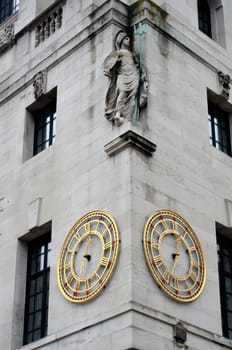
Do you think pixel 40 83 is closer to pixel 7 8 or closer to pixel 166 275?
pixel 7 8

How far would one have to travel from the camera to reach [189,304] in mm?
21703

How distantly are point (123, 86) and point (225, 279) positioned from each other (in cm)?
613

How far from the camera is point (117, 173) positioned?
22.2 meters

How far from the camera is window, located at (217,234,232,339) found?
23.6 m

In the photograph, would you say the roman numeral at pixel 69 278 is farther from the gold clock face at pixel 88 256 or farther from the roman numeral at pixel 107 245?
the roman numeral at pixel 107 245

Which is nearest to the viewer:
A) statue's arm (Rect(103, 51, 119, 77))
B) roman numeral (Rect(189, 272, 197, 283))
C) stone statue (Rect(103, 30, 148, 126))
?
roman numeral (Rect(189, 272, 197, 283))

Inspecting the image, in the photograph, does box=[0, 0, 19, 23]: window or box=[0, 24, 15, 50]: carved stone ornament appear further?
box=[0, 0, 19, 23]: window

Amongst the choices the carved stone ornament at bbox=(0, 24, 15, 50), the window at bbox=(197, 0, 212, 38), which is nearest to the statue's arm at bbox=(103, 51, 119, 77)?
the window at bbox=(197, 0, 212, 38)

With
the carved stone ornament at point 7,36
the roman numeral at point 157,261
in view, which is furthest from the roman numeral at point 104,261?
the carved stone ornament at point 7,36

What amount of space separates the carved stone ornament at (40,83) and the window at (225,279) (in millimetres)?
7017

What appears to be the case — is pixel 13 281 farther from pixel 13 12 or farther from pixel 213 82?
pixel 13 12

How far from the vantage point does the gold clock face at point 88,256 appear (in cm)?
2125

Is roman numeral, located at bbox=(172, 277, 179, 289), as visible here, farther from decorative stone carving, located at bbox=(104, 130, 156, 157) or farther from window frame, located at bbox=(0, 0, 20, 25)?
window frame, located at bbox=(0, 0, 20, 25)

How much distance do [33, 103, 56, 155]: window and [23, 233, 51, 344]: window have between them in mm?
3149
